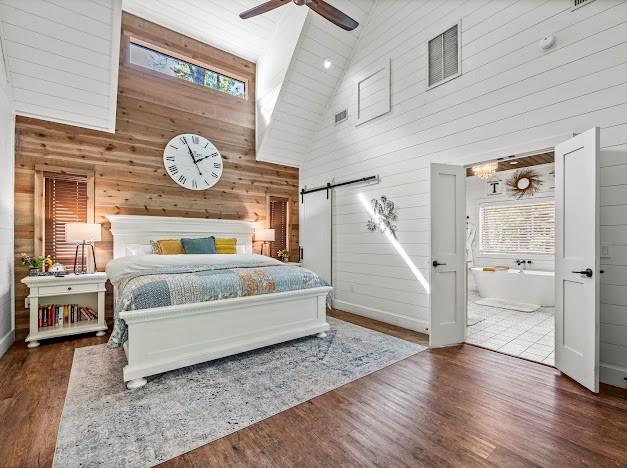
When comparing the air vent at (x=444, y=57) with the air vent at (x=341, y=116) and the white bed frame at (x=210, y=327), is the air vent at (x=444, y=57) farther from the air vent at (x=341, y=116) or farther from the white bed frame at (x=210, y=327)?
the white bed frame at (x=210, y=327)

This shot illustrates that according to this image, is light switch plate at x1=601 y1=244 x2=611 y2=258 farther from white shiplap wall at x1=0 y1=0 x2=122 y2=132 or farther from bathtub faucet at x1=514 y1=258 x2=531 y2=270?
white shiplap wall at x1=0 y1=0 x2=122 y2=132

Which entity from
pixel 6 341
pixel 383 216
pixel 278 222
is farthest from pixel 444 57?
pixel 6 341

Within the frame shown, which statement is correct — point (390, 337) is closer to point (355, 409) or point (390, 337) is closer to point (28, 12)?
point (355, 409)

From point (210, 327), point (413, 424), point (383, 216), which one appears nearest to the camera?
point (413, 424)

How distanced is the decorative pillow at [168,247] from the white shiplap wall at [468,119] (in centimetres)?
247

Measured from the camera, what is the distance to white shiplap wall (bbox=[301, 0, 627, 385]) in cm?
258

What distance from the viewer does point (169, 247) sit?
424cm

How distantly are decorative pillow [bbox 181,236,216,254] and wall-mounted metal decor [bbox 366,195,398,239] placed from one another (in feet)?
7.70

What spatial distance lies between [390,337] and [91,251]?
4.02m

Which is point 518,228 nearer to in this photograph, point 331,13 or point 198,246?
point 331,13

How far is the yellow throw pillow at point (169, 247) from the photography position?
4205 millimetres

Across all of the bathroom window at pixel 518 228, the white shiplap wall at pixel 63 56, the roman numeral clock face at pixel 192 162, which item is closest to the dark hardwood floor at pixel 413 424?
the roman numeral clock face at pixel 192 162

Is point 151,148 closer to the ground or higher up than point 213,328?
higher up

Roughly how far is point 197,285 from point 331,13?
314 centimetres
